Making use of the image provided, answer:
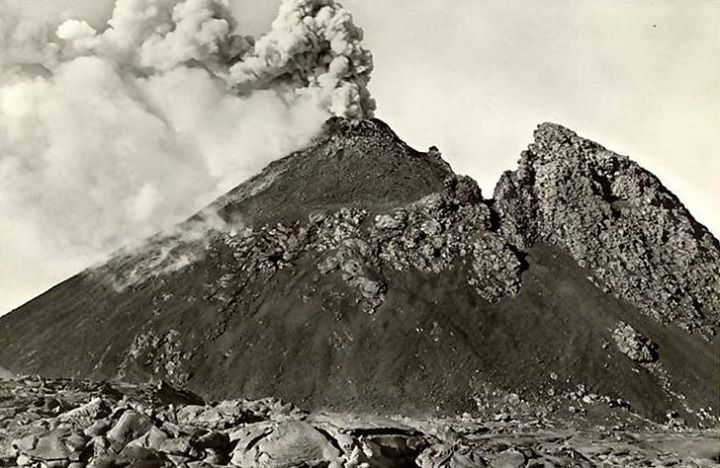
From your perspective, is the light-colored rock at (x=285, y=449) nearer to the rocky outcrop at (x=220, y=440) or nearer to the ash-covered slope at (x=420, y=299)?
the rocky outcrop at (x=220, y=440)

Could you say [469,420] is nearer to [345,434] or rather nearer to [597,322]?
[597,322]

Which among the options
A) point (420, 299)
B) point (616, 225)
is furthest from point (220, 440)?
point (616, 225)

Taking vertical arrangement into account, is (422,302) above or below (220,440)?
above

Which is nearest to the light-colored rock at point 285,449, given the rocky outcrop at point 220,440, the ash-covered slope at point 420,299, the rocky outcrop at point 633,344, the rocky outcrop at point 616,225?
the rocky outcrop at point 220,440

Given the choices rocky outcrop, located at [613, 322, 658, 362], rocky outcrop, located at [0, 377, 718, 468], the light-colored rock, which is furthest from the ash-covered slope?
the light-colored rock

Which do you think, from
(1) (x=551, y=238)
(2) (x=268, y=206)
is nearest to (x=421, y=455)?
(1) (x=551, y=238)

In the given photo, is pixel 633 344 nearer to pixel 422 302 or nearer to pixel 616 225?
pixel 616 225

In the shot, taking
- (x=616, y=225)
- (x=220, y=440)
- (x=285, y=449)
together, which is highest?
(x=616, y=225)
